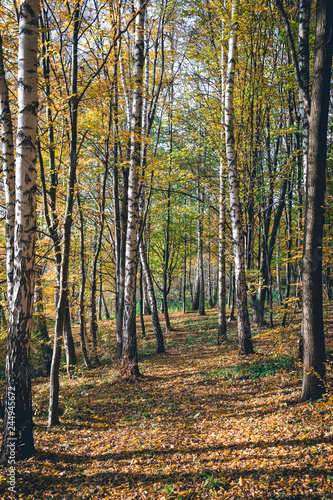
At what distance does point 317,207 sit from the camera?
394 centimetres

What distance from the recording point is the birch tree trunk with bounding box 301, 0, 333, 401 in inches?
148

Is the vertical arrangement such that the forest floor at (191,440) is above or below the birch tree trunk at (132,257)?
below

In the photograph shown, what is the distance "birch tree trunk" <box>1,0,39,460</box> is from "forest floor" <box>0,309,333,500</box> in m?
0.57

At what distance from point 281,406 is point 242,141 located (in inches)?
347

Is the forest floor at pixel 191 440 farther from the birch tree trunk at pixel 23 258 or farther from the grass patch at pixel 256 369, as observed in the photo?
the birch tree trunk at pixel 23 258

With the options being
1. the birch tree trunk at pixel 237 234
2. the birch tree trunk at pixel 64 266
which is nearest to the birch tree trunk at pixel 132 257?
the birch tree trunk at pixel 64 266

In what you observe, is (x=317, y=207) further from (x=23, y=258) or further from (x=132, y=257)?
(x=132, y=257)

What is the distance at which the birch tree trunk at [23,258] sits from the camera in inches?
140

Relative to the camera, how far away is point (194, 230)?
742 inches

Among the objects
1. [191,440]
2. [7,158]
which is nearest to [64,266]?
[7,158]

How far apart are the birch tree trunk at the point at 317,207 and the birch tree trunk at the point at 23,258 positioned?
147 inches

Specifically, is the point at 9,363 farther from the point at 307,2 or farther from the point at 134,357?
the point at 307,2

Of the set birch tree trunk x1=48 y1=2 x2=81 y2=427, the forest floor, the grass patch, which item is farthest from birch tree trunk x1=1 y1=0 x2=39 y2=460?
the grass patch

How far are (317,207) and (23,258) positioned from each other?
4.01 m
